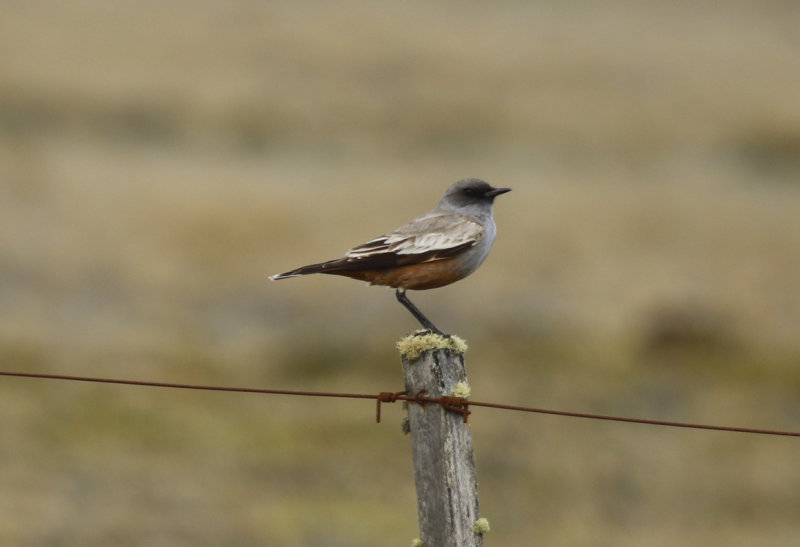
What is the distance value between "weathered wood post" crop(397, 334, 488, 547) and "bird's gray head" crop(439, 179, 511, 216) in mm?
2184

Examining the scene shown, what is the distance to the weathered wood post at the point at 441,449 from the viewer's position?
5.57 meters

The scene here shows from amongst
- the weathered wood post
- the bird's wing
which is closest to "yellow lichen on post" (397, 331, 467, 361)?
the weathered wood post

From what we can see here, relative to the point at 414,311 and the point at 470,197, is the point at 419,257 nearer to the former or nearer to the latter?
the point at 414,311

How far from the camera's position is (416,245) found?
686cm

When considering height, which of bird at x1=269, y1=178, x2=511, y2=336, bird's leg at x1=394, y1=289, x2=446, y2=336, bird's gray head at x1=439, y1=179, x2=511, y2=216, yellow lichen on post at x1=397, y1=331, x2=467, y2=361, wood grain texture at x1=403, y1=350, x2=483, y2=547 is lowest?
wood grain texture at x1=403, y1=350, x2=483, y2=547

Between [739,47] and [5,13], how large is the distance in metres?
41.9

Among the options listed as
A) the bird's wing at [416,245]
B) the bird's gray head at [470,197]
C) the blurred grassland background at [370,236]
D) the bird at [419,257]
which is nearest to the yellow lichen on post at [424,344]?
the bird at [419,257]

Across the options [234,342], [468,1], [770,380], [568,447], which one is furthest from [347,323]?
[468,1]

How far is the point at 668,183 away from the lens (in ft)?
166

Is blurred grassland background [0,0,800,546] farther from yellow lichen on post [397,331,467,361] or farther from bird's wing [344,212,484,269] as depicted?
yellow lichen on post [397,331,467,361]

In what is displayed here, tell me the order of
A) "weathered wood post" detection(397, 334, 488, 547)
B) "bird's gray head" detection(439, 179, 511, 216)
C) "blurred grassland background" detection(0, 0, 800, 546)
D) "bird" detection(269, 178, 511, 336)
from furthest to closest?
1. "blurred grassland background" detection(0, 0, 800, 546)
2. "bird's gray head" detection(439, 179, 511, 216)
3. "bird" detection(269, 178, 511, 336)
4. "weathered wood post" detection(397, 334, 488, 547)

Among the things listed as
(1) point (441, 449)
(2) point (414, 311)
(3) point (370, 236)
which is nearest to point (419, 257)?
(2) point (414, 311)

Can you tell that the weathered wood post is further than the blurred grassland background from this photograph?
No

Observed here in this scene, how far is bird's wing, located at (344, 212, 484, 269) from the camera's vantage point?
6.82 meters
